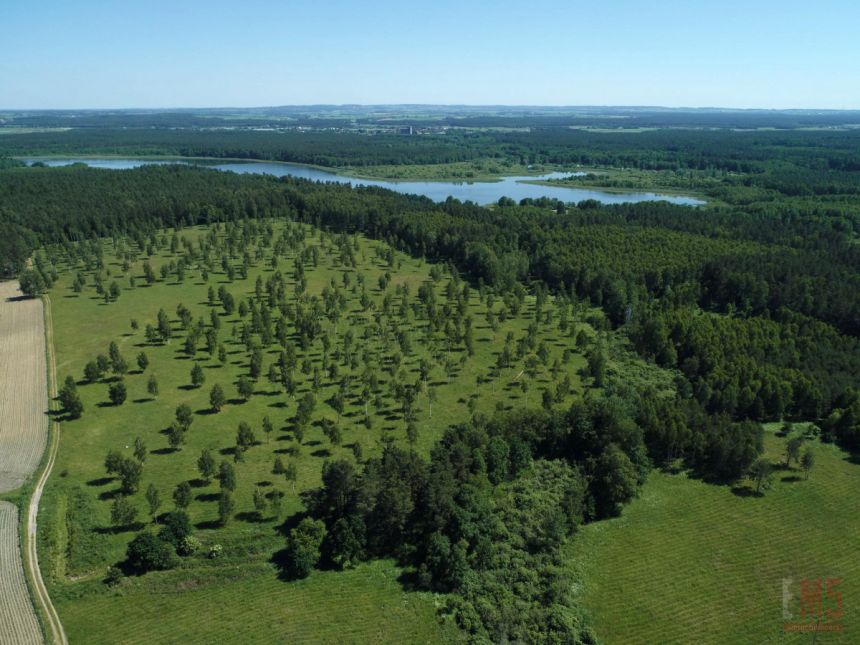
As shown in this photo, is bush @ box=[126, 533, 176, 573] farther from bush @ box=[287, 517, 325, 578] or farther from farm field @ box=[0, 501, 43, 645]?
bush @ box=[287, 517, 325, 578]

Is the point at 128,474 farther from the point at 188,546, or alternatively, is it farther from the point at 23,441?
the point at 23,441

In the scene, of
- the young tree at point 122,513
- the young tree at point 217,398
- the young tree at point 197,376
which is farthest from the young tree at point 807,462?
the young tree at point 197,376

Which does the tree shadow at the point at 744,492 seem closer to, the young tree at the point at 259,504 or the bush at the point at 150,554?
the young tree at the point at 259,504

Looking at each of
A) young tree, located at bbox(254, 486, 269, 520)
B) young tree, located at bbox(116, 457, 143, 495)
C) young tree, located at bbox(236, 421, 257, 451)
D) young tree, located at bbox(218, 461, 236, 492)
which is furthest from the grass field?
young tree, located at bbox(116, 457, 143, 495)

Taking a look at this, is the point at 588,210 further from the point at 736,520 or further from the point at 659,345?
the point at 736,520

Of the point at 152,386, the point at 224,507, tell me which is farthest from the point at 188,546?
the point at 152,386

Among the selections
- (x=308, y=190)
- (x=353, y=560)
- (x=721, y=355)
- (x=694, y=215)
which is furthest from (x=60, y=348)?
(x=694, y=215)
